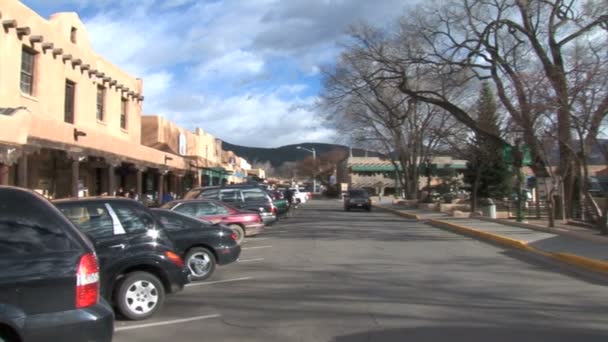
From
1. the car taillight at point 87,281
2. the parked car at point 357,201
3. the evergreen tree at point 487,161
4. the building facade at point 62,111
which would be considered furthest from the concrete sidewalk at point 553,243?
the parked car at point 357,201

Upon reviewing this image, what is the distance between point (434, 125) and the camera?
45.0 m

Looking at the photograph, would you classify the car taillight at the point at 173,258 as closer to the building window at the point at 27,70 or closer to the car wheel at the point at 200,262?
the car wheel at the point at 200,262

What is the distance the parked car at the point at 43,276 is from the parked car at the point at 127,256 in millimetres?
2825

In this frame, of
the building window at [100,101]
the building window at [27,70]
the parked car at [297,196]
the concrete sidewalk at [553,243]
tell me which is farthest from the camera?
the parked car at [297,196]

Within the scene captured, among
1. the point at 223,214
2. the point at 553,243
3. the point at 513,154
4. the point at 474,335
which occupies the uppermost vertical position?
the point at 513,154

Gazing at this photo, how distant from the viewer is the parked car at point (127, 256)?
7.65 metres

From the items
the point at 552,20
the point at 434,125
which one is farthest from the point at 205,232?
the point at 434,125

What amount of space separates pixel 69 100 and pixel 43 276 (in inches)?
762

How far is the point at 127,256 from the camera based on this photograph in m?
7.68

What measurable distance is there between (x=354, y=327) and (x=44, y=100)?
52.7 ft

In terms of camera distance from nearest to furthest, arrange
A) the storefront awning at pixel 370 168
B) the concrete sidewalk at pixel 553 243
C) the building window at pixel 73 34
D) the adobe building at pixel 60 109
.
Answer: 1. the concrete sidewalk at pixel 553 243
2. the adobe building at pixel 60 109
3. the building window at pixel 73 34
4. the storefront awning at pixel 370 168

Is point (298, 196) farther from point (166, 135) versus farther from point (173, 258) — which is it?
point (173, 258)

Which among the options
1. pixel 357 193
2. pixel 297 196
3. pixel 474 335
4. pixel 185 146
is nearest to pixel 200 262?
pixel 474 335

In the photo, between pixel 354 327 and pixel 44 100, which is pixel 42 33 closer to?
pixel 44 100
